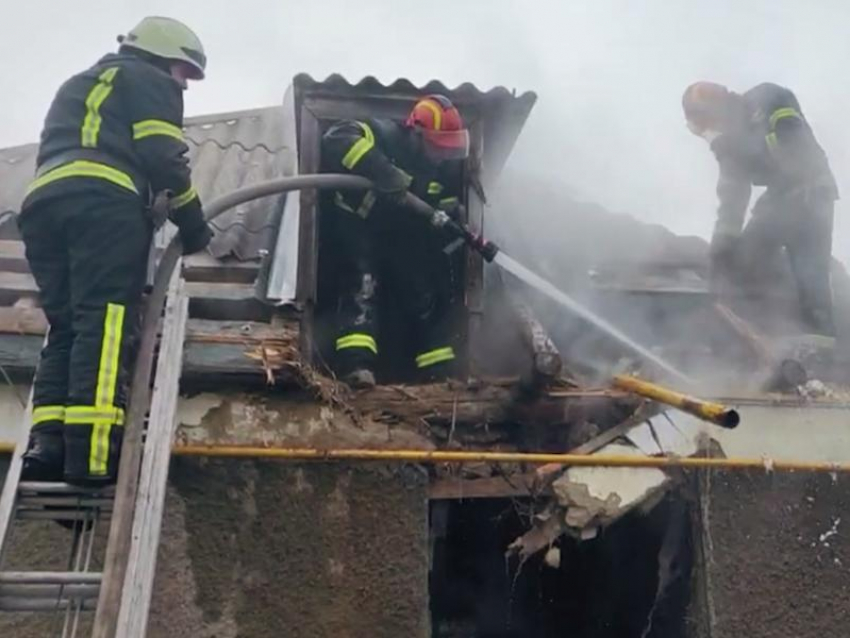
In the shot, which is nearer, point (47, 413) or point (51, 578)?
point (51, 578)

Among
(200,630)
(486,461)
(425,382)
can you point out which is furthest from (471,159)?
(200,630)

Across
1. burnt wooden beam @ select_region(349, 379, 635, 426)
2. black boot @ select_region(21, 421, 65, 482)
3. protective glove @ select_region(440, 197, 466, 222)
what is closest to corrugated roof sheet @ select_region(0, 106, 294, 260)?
protective glove @ select_region(440, 197, 466, 222)

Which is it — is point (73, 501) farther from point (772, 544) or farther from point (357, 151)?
point (772, 544)

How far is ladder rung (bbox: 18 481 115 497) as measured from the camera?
11.3ft

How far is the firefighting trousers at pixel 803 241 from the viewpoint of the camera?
6.23 meters

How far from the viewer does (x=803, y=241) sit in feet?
21.2

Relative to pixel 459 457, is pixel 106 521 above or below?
below

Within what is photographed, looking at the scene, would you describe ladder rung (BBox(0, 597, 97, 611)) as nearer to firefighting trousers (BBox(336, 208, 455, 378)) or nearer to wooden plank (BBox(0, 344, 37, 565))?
wooden plank (BBox(0, 344, 37, 565))

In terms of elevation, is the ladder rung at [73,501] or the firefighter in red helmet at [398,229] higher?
the firefighter in red helmet at [398,229]

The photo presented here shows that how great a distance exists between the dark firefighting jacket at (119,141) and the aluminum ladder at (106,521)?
1.54 feet

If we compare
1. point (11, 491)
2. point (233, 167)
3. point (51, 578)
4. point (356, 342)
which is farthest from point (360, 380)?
point (233, 167)

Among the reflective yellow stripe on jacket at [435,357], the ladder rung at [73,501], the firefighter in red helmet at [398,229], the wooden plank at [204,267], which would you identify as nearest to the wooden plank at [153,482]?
the ladder rung at [73,501]

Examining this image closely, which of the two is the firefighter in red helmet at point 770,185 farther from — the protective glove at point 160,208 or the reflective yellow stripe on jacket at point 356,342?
→ the protective glove at point 160,208

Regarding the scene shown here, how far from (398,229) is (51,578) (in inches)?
121
